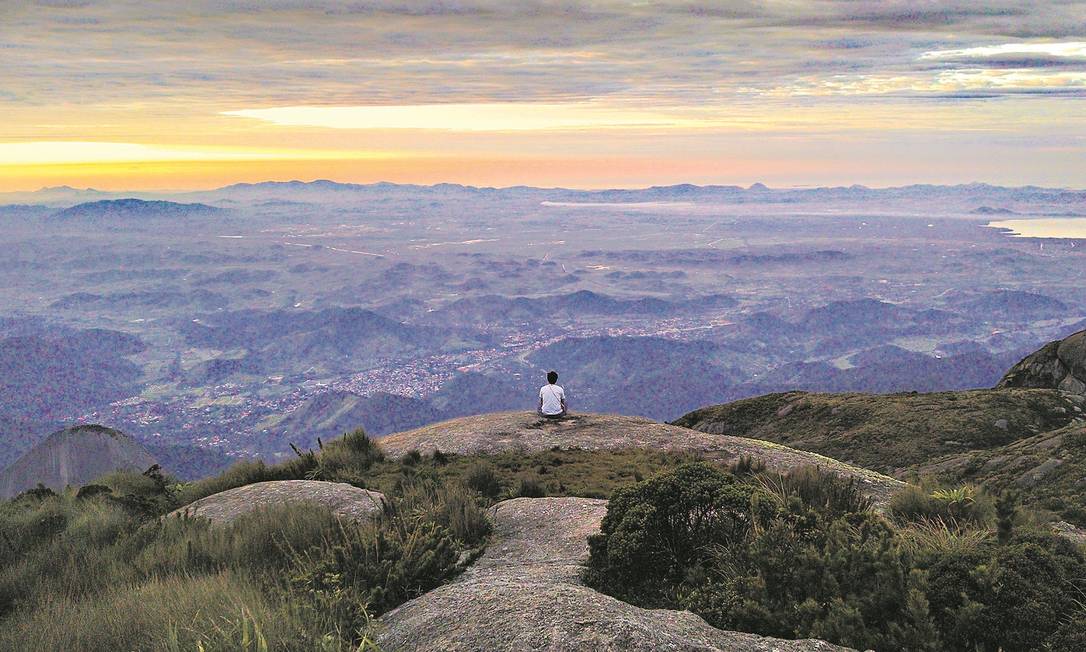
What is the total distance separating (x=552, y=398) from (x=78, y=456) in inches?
784

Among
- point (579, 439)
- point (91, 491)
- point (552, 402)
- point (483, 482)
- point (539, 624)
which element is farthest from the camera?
point (552, 402)

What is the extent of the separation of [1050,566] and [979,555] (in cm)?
49

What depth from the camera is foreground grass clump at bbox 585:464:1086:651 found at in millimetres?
5230

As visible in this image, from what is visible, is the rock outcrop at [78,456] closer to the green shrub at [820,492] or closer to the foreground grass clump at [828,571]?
the green shrub at [820,492]

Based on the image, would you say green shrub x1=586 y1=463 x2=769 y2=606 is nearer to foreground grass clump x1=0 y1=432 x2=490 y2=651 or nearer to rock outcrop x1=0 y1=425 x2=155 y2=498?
foreground grass clump x1=0 y1=432 x2=490 y2=651

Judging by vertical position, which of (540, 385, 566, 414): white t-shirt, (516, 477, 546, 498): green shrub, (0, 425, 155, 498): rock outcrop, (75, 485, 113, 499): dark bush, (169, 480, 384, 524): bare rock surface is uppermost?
(169, 480, 384, 524): bare rock surface

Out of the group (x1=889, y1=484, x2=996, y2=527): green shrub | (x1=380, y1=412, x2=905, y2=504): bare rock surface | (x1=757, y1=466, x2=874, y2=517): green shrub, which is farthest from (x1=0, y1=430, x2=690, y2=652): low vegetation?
(x1=889, y1=484, x2=996, y2=527): green shrub

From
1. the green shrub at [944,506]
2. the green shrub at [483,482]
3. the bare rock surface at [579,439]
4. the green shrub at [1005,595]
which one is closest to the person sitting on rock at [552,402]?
the bare rock surface at [579,439]

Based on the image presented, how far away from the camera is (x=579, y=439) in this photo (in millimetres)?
18250

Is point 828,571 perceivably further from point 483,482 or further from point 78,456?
point 78,456

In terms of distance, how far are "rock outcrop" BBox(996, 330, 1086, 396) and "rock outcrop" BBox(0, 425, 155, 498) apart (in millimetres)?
32114

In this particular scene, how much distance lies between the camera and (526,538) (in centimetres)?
875

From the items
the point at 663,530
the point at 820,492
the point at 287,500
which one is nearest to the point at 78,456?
the point at 287,500

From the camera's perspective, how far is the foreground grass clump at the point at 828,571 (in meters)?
5.23
